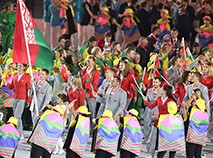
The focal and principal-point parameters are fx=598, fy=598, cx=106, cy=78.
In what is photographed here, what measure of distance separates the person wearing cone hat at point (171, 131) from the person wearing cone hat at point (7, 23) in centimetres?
904

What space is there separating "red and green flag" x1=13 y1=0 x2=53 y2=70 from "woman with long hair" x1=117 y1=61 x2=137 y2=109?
2.15 metres

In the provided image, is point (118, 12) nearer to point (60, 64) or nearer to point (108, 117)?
point (60, 64)

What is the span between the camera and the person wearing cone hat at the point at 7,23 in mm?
18797

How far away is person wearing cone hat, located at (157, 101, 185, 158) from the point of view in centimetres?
1108

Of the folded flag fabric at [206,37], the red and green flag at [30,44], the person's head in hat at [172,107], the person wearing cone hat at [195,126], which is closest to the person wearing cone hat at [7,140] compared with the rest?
the red and green flag at [30,44]

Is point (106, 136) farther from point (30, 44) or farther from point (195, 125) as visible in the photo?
point (30, 44)

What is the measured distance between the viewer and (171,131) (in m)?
11.1

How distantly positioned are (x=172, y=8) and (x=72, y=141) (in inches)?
403

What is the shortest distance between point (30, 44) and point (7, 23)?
24.1ft

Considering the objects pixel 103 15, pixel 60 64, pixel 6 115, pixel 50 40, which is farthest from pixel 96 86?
pixel 50 40

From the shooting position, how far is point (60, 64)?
14.6 m

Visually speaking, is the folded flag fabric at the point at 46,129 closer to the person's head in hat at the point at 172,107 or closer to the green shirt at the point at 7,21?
the person's head in hat at the point at 172,107

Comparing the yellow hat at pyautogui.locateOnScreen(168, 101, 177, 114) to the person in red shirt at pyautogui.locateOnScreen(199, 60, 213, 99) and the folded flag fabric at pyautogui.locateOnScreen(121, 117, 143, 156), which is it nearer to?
the folded flag fabric at pyautogui.locateOnScreen(121, 117, 143, 156)

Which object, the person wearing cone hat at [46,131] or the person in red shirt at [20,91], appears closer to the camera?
the person wearing cone hat at [46,131]
